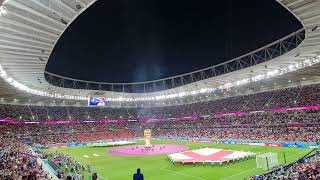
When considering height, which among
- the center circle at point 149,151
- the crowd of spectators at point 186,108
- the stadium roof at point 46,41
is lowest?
the center circle at point 149,151

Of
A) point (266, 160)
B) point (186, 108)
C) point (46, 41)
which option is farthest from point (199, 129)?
point (46, 41)

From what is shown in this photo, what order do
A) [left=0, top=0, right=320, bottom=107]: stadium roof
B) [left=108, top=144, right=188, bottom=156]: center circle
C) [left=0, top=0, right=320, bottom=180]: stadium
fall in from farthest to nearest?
1. [left=108, top=144, right=188, bottom=156]: center circle
2. [left=0, top=0, right=320, bottom=180]: stadium
3. [left=0, top=0, right=320, bottom=107]: stadium roof

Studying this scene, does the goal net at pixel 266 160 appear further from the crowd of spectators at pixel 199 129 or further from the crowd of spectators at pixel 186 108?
the crowd of spectators at pixel 186 108

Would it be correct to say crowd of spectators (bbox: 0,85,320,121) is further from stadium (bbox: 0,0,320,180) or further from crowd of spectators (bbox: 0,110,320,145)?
crowd of spectators (bbox: 0,110,320,145)

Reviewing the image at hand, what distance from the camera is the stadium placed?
2606 cm

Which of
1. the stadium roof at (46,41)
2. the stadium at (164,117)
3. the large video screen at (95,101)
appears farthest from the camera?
the large video screen at (95,101)

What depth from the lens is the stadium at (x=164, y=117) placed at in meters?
26.1

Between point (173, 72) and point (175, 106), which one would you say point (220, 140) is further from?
point (175, 106)

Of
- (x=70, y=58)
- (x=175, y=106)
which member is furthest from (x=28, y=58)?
(x=175, y=106)

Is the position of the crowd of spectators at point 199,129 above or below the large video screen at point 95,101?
below

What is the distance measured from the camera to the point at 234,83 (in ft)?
234

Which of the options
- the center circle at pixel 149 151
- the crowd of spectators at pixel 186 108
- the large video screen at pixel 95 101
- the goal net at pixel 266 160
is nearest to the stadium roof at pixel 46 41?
the crowd of spectators at pixel 186 108

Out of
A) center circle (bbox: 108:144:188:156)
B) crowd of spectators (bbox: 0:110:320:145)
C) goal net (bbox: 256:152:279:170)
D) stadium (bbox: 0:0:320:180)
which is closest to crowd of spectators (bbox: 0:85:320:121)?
stadium (bbox: 0:0:320:180)

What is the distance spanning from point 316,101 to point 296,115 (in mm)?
5418
